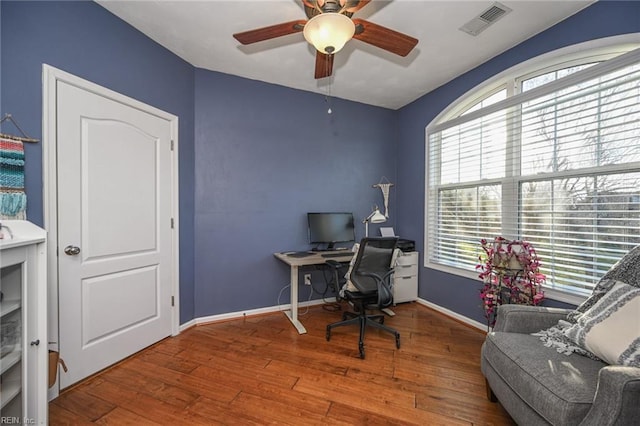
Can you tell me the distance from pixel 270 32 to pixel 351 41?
3.32ft

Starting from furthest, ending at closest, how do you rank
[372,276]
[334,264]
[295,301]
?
[295,301]
[334,264]
[372,276]

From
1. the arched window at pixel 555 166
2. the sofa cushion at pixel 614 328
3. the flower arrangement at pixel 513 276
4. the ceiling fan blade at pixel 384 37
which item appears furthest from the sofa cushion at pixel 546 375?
the ceiling fan blade at pixel 384 37

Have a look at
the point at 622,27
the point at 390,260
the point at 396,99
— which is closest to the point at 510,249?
the point at 390,260

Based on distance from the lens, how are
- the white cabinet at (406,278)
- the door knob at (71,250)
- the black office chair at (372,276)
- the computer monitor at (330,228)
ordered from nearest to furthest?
the door knob at (71,250), the black office chair at (372,276), the computer monitor at (330,228), the white cabinet at (406,278)

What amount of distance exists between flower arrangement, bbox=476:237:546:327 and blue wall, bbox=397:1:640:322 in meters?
0.30

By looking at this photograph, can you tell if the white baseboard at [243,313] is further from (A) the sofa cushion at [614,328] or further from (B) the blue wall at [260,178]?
(A) the sofa cushion at [614,328]

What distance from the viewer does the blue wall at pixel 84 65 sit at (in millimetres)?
1522

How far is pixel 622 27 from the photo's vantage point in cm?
175

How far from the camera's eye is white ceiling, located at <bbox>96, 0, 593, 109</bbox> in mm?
1938

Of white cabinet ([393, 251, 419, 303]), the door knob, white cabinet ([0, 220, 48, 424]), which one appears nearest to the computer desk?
white cabinet ([393, 251, 419, 303])

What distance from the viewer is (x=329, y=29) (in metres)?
1.43

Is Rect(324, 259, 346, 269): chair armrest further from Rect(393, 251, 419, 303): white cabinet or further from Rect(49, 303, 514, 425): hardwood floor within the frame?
Rect(393, 251, 419, 303): white cabinet

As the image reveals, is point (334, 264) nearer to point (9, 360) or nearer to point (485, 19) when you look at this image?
point (9, 360)

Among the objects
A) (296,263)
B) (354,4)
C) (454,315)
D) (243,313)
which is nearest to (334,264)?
(296,263)
